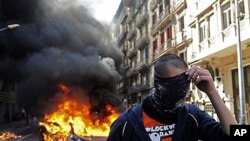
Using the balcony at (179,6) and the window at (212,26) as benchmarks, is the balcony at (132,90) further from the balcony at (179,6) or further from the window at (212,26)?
the window at (212,26)

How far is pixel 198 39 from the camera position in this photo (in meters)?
22.8

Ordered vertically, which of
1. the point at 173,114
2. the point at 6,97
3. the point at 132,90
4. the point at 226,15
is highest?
the point at 226,15

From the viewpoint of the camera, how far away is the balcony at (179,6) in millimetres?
26587

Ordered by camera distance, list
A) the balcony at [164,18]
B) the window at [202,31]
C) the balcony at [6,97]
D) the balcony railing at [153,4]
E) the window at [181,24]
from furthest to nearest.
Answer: the balcony at [6,97], the balcony railing at [153,4], the balcony at [164,18], the window at [181,24], the window at [202,31]

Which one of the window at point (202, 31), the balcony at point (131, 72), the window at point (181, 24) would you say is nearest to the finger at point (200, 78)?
the window at point (202, 31)

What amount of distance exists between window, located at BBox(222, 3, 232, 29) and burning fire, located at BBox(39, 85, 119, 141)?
7.25 metres

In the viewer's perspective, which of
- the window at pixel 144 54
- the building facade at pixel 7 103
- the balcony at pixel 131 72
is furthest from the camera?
the balcony at pixel 131 72

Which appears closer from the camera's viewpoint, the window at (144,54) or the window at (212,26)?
the window at (212,26)

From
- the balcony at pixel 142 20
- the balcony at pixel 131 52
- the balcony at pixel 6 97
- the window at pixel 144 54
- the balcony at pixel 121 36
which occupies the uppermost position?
the balcony at pixel 121 36

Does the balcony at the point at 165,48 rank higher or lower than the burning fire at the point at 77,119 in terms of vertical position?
higher

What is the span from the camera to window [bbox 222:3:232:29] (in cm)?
1850

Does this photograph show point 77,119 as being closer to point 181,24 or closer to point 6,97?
point 181,24

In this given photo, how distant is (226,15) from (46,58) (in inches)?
497

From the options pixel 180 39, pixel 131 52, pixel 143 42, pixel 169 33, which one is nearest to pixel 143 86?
pixel 143 42
